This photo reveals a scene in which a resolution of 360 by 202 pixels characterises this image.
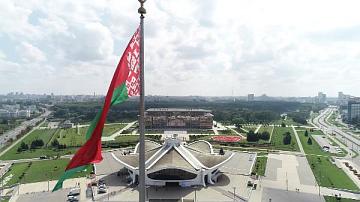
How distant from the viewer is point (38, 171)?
5528 centimetres

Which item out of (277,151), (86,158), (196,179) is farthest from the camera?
(277,151)

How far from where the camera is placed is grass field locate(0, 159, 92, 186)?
5070cm

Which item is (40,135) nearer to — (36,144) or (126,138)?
(36,144)

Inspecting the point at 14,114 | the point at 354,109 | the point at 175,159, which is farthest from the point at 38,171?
the point at 354,109

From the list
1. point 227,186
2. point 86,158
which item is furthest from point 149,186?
point 86,158

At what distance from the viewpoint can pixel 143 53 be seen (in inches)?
537

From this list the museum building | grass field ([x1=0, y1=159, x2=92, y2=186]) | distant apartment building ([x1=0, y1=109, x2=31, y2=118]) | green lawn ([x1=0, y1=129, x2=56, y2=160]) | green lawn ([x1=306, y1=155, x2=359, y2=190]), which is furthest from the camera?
distant apartment building ([x1=0, y1=109, x2=31, y2=118])

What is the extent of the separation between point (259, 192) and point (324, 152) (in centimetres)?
3544

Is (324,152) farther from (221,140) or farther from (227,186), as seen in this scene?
(227,186)

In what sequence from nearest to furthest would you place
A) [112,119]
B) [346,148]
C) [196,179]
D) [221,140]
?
[196,179] < [346,148] < [221,140] < [112,119]

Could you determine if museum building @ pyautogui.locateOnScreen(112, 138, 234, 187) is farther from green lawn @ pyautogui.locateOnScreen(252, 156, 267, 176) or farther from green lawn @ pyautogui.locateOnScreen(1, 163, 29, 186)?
green lawn @ pyautogui.locateOnScreen(1, 163, 29, 186)

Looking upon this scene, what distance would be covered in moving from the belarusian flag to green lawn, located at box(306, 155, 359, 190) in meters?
41.5

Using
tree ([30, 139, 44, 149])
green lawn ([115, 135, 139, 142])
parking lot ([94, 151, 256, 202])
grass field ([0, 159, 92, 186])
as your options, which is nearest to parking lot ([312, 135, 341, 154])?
parking lot ([94, 151, 256, 202])

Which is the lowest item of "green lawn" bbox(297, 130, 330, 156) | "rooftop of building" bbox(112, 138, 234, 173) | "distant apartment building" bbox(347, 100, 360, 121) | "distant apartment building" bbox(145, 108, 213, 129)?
"green lawn" bbox(297, 130, 330, 156)
